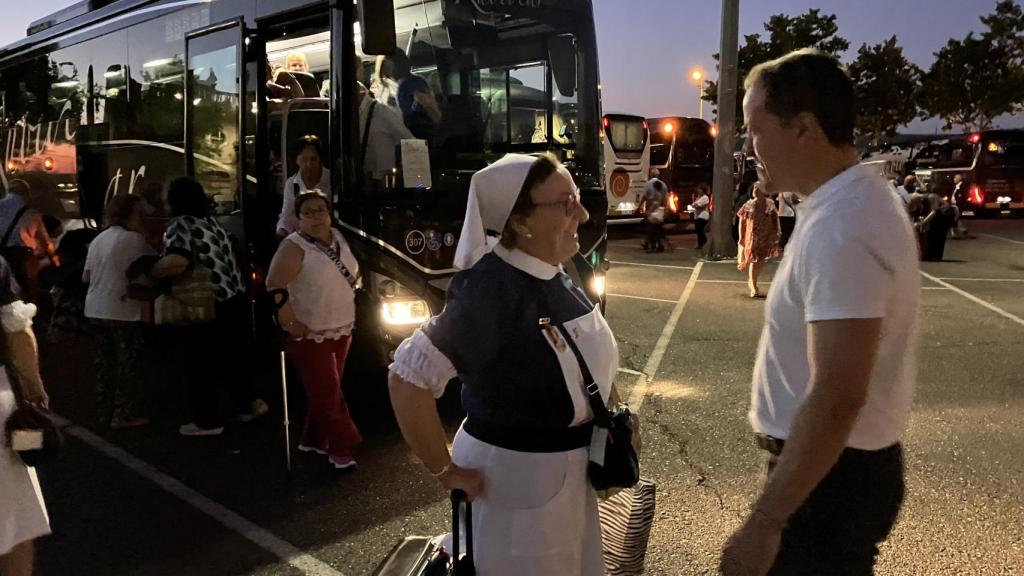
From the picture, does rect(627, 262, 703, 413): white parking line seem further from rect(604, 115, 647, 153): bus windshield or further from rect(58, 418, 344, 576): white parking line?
rect(604, 115, 647, 153): bus windshield

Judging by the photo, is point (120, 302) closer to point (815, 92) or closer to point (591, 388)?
point (591, 388)

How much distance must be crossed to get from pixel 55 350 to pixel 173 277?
13.0 feet

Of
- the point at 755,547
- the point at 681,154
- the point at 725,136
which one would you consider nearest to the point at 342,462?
the point at 755,547

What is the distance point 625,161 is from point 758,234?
1252 centimetres

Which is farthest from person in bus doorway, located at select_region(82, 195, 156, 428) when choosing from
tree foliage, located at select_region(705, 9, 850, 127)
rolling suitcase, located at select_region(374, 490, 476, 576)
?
tree foliage, located at select_region(705, 9, 850, 127)

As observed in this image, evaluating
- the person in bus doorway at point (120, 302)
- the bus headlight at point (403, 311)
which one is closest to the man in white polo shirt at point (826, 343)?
the bus headlight at point (403, 311)

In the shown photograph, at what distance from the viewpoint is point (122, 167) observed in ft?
26.3

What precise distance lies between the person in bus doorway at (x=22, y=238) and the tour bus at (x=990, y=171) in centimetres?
2506

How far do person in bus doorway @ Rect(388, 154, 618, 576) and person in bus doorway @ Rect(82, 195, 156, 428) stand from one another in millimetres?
4524

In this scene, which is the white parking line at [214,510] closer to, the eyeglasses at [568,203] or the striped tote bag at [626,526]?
the striped tote bag at [626,526]

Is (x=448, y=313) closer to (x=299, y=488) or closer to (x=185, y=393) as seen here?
(x=299, y=488)

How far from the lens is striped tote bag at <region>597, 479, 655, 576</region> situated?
7.63 feet

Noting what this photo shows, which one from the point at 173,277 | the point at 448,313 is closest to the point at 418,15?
the point at 173,277

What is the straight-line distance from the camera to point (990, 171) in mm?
26000
